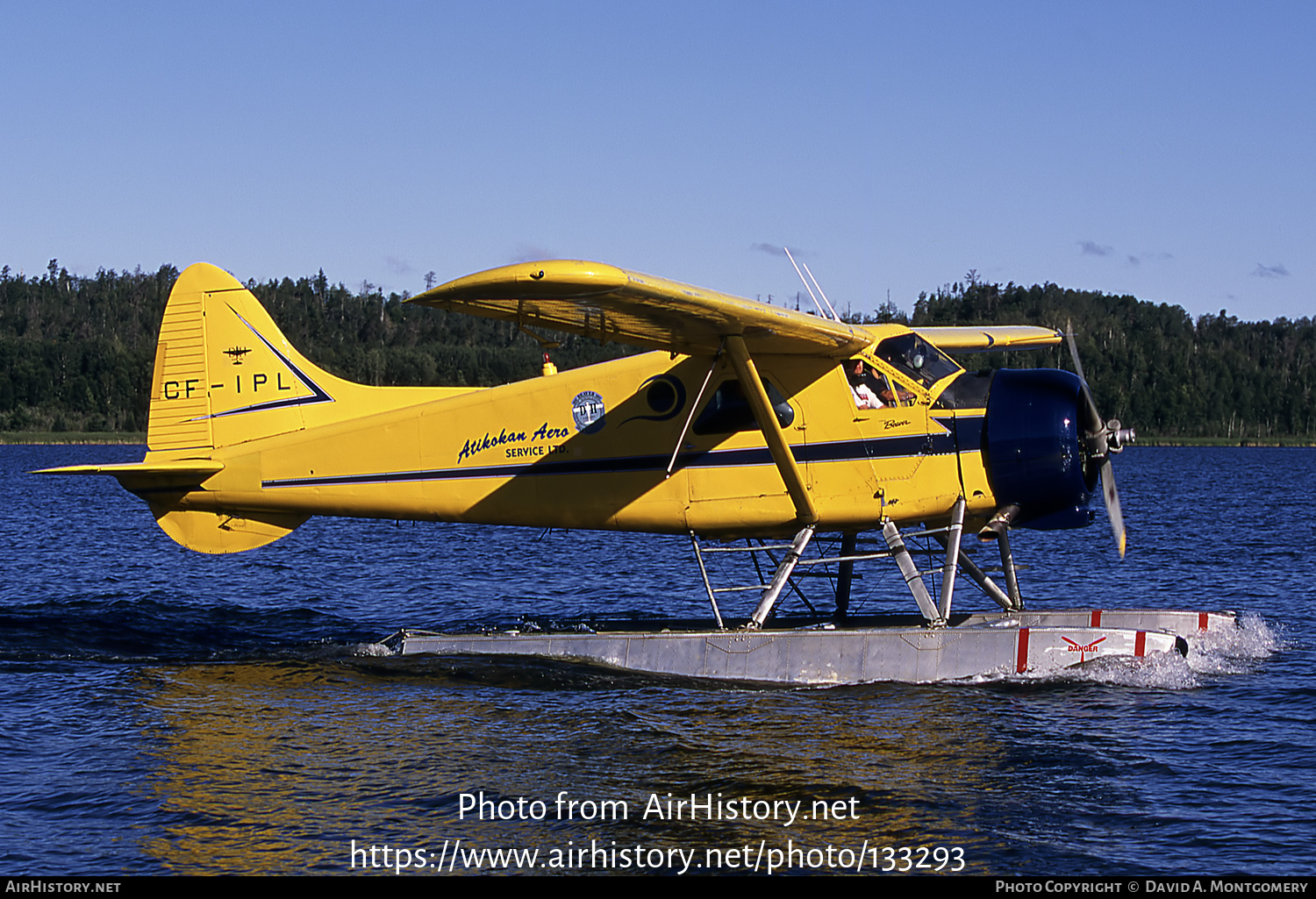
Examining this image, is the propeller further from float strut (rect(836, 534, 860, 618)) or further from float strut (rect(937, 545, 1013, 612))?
float strut (rect(836, 534, 860, 618))

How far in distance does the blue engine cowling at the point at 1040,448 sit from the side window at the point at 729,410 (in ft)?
6.45

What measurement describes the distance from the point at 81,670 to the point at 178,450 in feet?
8.31

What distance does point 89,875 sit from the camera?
6891 millimetres

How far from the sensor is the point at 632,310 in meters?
9.58

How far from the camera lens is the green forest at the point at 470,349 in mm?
111188

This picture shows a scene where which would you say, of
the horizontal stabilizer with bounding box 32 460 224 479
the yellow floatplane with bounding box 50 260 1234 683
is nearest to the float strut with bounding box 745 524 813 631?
the yellow floatplane with bounding box 50 260 1234 683

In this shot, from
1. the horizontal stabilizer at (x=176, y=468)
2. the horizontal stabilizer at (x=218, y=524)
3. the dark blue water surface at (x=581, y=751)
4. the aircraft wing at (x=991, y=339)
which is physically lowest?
the dark blue water surface at (x=581, y=751)

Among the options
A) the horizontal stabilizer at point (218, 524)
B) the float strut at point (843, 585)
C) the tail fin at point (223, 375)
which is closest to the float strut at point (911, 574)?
the float strut at point (843, 585)

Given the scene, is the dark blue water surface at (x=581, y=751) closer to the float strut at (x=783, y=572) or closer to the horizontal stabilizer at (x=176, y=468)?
the float strut at (x=783, y=572)

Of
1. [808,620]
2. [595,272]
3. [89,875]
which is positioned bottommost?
[89,875]

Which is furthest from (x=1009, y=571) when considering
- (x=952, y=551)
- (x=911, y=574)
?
(x=911, y=574)

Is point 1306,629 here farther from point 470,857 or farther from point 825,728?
point 470,857

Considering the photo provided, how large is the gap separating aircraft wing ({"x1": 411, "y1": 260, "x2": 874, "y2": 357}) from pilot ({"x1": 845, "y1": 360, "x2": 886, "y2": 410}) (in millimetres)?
207
